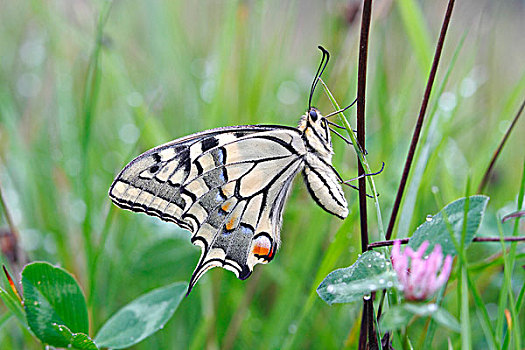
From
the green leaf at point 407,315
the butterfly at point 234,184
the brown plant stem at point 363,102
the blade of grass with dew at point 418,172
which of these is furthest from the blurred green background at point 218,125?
the green leaf at point 407,315

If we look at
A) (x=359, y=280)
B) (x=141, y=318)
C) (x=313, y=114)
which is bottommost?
(x=141, y=318)

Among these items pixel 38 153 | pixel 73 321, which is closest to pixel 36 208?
pixel 38 153

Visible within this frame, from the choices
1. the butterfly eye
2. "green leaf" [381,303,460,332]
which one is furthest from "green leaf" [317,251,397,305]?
the butterfly eye

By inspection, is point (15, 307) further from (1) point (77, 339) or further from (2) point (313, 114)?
(2) point (313, 114)

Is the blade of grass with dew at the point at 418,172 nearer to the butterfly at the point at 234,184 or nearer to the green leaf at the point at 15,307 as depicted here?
the butterfly at the point at 234,184

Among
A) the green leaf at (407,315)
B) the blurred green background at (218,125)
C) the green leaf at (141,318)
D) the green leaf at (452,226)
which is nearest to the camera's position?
the green leaf at (407,315)

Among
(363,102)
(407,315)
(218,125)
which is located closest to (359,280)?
(407,315)

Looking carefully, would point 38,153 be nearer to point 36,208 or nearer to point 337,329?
point 36,208
